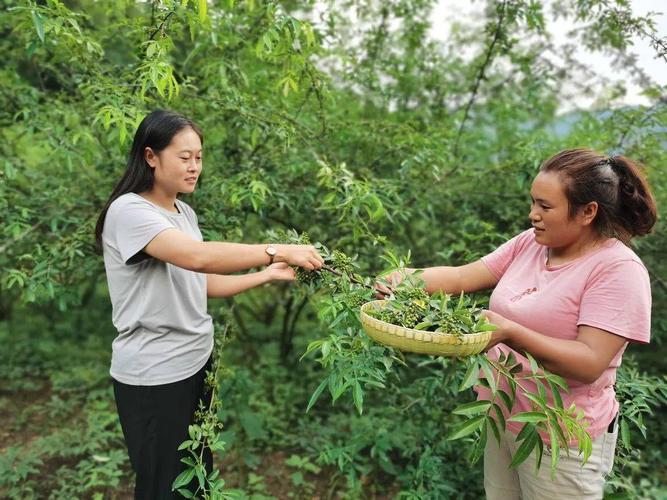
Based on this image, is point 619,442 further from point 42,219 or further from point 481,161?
point 42,219

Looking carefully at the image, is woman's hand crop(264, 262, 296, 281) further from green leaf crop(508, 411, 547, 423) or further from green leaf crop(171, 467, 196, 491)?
green leaf crop(508, 411, 547, 423)

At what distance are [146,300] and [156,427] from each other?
0.49 meters

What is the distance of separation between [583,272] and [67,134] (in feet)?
8.74

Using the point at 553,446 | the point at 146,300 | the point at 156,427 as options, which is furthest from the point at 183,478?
the point at 553,446

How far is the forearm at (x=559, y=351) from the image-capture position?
1.59m

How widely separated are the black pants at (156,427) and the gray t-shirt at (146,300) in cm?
5

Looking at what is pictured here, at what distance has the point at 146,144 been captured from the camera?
2.02 meters

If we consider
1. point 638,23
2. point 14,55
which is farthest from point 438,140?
point 14,55

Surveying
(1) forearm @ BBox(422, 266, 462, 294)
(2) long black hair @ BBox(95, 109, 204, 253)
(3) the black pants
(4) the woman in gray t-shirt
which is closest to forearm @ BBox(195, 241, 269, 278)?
(4) the woman in gray t-shirt

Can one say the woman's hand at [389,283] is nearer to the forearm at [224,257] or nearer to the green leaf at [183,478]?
the forearm at [224,257]

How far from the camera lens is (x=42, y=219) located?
3.23 m

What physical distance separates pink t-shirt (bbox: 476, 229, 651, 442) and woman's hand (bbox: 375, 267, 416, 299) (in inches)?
13.0

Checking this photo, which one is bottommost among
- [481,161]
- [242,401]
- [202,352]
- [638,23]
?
[242,401]

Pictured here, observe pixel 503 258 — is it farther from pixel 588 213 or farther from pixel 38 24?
pixel 38 24
